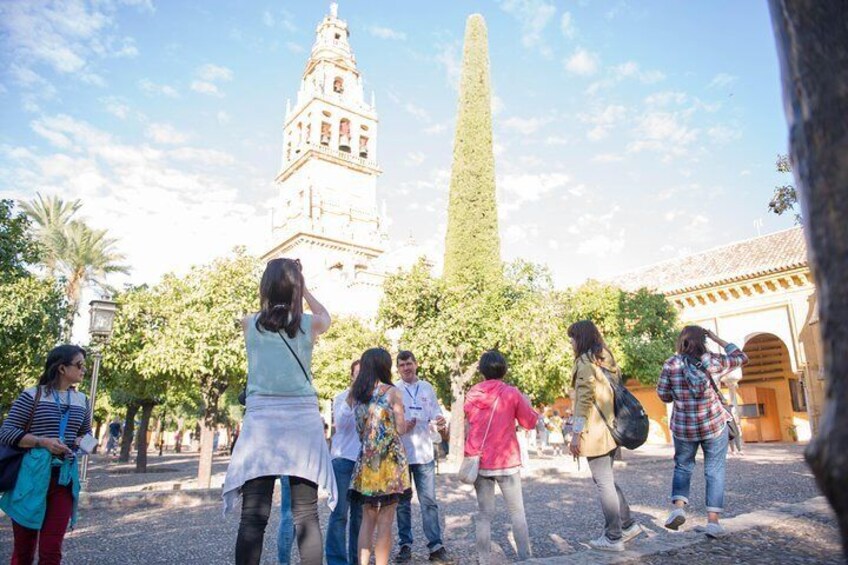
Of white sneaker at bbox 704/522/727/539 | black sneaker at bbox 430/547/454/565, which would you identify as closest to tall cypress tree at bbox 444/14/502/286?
black sneaker at bbox 430/547/454/565

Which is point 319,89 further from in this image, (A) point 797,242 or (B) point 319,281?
(A) point 797,242

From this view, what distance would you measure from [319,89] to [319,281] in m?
17.8

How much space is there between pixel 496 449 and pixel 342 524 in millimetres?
1485

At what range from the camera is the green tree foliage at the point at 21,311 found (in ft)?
45.1

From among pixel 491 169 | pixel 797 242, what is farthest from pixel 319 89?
pixel 797 242

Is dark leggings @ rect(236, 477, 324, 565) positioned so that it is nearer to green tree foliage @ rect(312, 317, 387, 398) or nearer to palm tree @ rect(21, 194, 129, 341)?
green tree foliage @ rect(312, 317, 387, 398)

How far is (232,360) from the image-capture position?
1451cm

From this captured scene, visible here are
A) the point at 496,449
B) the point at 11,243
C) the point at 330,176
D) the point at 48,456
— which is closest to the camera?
the point at 48,456

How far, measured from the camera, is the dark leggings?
9.83ft

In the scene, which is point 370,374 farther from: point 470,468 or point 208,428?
point 208,428

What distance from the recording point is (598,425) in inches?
202

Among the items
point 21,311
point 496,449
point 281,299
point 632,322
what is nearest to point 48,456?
point 281,299

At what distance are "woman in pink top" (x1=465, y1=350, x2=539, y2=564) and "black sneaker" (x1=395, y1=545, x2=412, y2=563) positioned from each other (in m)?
1.01

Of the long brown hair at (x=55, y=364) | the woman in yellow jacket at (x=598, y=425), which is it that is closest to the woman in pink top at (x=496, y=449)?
the woman in yellow jacket at (x=598, y=425)
